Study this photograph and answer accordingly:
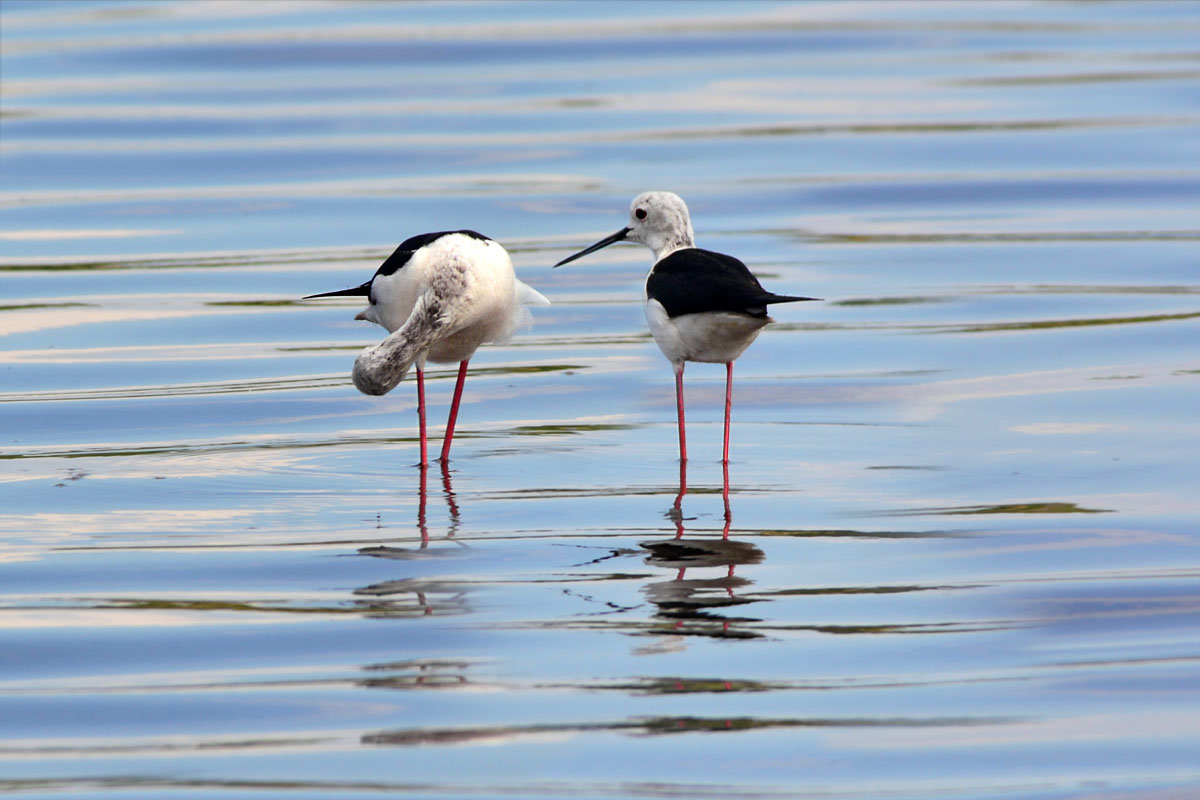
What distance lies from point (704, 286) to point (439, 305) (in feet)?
4.47

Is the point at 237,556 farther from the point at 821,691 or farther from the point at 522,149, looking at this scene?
the point at 522,149

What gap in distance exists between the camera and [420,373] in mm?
9828

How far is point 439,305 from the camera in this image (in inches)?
364

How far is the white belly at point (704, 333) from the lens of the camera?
8.71 metres

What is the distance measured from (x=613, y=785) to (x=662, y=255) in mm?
5216

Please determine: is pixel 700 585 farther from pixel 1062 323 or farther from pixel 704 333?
pixel 1062 323

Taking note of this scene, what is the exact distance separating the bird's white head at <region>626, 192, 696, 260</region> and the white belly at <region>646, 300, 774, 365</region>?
100 centimetres

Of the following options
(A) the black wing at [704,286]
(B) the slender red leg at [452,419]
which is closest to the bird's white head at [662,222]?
(A) the black wing at [704,286]

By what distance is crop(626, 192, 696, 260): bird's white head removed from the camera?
1020 centimetres

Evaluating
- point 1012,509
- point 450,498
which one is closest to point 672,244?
point 450,498

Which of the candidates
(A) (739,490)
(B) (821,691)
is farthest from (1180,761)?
(A) (739,490)

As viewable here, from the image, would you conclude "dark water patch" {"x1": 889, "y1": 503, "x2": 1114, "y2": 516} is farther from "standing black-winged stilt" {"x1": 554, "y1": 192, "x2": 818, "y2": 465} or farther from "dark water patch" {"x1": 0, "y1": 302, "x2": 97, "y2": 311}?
"dark water patch" {"x1": 0, "y1": 302, "x2": 97, "y2": 311}

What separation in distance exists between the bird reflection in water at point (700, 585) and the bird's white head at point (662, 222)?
239cm

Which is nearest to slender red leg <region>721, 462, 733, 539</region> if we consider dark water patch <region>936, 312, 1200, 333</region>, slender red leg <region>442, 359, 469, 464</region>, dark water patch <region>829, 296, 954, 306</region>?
slender red leg <region>442, 359, 469, 464</region>
